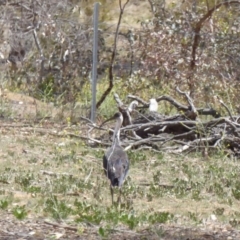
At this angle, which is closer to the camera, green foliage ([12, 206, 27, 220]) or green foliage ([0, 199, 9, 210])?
green foliage ([12, 206, 27, 220])

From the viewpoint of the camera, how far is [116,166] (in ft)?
21.8

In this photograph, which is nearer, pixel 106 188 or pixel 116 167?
pixel 116 167

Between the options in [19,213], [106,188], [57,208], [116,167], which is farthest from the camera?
[106,188]

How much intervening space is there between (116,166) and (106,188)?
0.74 metres

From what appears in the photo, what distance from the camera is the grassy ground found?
5.87m

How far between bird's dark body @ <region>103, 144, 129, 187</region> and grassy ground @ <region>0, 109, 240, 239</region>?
0.22 metres

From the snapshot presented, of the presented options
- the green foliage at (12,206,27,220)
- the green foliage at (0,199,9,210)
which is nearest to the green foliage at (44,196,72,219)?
the green foliage at (12,206,27,220)

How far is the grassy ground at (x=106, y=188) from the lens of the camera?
5867mm

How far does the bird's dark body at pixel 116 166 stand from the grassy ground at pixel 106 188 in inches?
8.6

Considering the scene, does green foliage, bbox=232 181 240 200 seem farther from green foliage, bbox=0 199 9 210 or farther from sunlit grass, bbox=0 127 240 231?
green foliage, bbox=0 199 9 210

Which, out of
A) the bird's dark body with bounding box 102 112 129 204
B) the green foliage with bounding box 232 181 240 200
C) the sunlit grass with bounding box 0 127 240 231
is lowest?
the green foliage with bounding box 232 181 240 200

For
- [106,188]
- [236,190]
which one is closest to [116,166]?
[106,188]

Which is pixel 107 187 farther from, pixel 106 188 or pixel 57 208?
pixel 57 208

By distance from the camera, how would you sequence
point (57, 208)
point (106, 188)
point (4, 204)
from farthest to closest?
point (106, 188) < point (4, 204) < point (57, 208)
